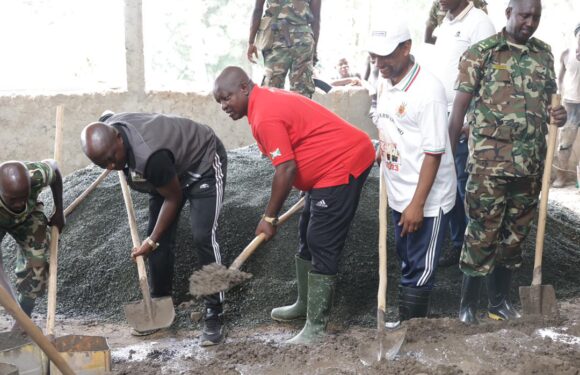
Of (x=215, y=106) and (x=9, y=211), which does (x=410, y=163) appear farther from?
(x=215, y=106)

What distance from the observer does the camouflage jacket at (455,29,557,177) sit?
10.6 feet

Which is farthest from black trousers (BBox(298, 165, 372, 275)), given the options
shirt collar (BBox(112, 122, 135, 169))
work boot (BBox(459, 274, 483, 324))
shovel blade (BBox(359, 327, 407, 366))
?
shirt collar (BBox(112, 122, 135, 169))

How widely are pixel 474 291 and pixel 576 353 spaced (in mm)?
605

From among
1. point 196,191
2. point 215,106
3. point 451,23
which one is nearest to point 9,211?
point 196,191

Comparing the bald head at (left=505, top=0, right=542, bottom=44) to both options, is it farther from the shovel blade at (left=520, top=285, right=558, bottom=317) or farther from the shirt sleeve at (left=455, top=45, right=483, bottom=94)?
the shovel blade at (left=520, top=285, right=558, bottom=317)

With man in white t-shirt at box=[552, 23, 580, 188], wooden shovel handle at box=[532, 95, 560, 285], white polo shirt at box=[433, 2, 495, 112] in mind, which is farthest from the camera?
man in white t-shirt at box=[552, 23, 580, 188]

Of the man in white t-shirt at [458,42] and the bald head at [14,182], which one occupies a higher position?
the man in white t-shirt at [458,42]

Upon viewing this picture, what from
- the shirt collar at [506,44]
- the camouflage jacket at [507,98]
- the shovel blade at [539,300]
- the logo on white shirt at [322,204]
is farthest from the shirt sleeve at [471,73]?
the shovel blade at [539,300]

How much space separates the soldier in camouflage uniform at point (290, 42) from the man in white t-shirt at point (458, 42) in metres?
1.55

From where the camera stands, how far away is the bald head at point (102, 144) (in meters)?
2.93

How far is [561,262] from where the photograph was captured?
4.40 m

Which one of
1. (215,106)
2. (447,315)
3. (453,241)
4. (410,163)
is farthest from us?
(215,106)

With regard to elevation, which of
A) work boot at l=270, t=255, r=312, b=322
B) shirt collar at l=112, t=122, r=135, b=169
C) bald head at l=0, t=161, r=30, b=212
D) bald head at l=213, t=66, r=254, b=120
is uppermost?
bald head at l=213, t=66, r=254, b=120

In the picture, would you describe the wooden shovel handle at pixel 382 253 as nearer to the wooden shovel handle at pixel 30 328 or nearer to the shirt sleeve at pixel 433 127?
the shirt sleeve at pixel 433 127
